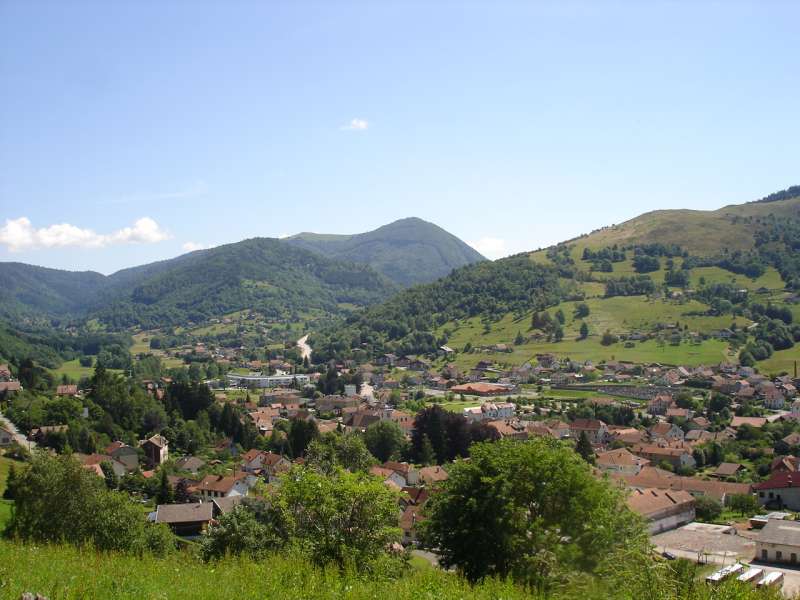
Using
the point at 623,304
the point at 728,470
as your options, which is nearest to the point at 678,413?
the point at 728,470

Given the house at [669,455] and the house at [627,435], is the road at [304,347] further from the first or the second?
the house at [669,455]

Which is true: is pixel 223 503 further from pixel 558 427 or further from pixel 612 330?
pixel 612 330

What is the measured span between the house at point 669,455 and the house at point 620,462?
848mm

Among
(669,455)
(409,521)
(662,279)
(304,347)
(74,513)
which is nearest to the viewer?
(74,513)

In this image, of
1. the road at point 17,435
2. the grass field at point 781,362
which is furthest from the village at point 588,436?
the grass field at point 781,362

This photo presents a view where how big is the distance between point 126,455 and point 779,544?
1391 inches

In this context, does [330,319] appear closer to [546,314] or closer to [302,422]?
[546,314]

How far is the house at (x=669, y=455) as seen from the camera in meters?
46.2

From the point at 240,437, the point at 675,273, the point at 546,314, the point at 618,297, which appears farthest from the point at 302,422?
the point at 675,273

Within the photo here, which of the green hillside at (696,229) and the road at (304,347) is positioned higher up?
the green hillside at (696,229)

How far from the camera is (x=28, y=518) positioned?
64.9 feet

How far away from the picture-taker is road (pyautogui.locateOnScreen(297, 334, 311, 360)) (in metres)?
122

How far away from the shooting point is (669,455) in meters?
46.8

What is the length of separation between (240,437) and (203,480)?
13.1 m
